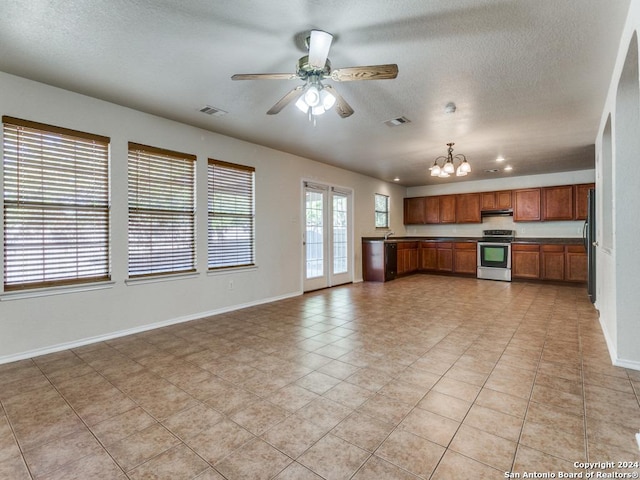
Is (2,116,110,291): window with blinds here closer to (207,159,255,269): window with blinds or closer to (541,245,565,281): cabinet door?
(207,159,255,269): window with blinds

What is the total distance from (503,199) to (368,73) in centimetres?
688

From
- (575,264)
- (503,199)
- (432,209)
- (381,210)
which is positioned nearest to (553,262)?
(575,264)

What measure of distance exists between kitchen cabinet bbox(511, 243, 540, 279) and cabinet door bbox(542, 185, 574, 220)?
805mm

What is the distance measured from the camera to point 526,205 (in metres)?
7.38

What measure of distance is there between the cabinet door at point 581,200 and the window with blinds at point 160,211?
7605 mm

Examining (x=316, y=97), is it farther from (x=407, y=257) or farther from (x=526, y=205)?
(x=526, y=205)

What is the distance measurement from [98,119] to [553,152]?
6688 millimetres

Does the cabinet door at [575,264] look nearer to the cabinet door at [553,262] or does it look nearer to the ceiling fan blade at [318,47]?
the cabinet door at [553,262]

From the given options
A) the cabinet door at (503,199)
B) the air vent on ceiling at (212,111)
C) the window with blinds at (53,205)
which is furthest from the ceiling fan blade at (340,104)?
the cabinet door at (503,199)

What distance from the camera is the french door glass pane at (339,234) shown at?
6.73m

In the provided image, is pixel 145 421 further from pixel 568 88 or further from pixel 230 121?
pixel 568 88

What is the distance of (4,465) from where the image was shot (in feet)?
5.15

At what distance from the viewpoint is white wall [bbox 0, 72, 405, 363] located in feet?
9.70

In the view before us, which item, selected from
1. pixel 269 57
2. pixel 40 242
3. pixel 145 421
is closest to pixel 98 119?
pixel 40 242
